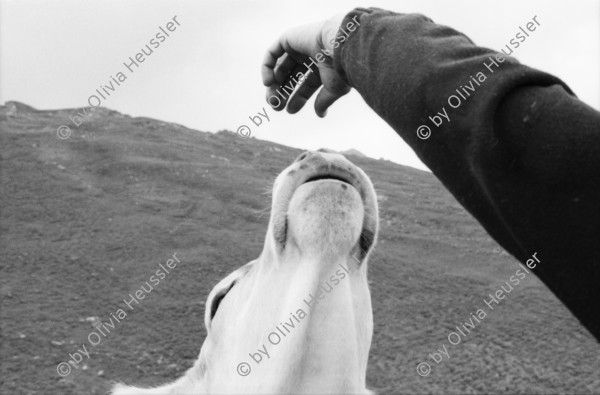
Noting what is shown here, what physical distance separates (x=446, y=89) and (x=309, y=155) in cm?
157

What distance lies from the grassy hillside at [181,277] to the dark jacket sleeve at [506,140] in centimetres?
270

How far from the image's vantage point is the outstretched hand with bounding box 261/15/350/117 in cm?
173

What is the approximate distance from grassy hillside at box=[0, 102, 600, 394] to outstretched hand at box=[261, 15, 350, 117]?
183 centimetres

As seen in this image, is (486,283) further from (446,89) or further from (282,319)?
(446,89)

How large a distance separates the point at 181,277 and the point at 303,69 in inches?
403

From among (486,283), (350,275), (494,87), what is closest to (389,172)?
(486,283)

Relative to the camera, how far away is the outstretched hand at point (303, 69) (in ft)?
5.69

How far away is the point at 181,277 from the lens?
12008mm

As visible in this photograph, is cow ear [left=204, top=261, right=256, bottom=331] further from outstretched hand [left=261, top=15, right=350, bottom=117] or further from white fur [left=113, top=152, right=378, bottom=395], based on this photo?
outstretched hand [left=261, top=15, right=350, bottom=117]

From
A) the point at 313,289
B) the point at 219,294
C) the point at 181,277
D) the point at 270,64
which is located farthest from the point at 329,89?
the point at 181,277

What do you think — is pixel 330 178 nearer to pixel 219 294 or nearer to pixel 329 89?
pixel 329 89

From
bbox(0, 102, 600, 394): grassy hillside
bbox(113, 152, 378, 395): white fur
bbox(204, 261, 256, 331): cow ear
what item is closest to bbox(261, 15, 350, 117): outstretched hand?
bbox(113, 152, 378, 395): white fur

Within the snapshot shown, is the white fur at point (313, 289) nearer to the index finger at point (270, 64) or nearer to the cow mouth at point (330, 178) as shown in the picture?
the cow mouth at point (330, 178)

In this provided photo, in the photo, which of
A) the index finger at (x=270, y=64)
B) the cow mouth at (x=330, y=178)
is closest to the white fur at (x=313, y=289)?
the cow mouth at (x=330, y=178)
